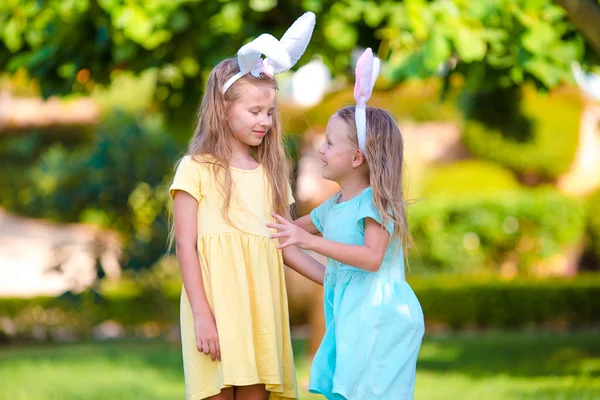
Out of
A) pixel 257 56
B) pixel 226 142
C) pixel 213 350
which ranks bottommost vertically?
pixel 213 350

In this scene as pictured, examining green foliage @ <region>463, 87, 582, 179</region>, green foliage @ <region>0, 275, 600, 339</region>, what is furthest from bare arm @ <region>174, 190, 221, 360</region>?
green foliage @ <region>463, 87, 582, 179</region>

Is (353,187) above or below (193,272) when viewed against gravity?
above

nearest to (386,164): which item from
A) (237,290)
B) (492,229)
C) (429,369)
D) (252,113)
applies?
(252,113)

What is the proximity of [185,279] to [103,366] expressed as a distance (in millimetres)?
6857

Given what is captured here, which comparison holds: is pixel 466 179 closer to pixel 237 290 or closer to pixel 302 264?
pixel 302 264

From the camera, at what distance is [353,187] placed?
3.26m

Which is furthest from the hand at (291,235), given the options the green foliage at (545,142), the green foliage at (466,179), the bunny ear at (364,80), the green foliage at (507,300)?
the green foliage at (545,142)

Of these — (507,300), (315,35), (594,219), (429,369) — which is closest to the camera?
(315,35)

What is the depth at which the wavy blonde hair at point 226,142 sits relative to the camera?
321 cm

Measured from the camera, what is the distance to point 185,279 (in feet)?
10.3

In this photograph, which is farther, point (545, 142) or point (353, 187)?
point (545, 142)

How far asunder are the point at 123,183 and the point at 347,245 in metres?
8.56

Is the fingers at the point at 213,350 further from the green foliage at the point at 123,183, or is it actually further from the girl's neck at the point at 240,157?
the green foliage at the point at 123,183

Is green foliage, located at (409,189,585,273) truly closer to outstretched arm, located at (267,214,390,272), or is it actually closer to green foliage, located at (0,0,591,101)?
green foliage, located at (0,0,591,101)
